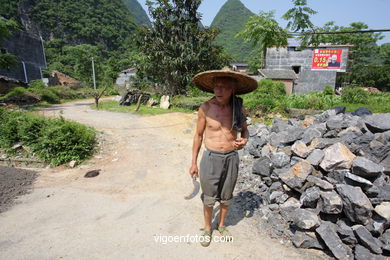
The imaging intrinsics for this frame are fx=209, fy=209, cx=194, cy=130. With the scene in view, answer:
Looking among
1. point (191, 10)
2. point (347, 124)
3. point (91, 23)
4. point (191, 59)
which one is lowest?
point (347, 124)

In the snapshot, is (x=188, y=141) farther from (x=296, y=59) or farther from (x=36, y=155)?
(x=296, y=59)

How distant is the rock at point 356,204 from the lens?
2.53 metres

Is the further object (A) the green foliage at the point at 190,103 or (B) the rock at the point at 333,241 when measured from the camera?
(A) the green foliage at the point at 190,103

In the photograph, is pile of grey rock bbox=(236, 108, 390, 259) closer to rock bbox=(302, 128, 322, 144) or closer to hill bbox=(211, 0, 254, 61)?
rock bbox=(302, 128, 322, 144)

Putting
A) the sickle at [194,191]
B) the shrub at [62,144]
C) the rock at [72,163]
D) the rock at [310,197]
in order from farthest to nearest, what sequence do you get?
the shrub at [62,144] < the rock at [72,163] < the sickle at [194,191] < the rock at [310,197]

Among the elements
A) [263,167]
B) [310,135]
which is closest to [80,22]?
[263,167]

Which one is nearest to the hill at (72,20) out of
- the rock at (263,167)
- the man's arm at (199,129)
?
the rock at (263,167)

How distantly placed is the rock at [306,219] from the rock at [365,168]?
878 mm

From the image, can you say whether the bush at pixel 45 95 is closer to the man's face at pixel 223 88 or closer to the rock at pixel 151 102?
the rock at pixel 151 102

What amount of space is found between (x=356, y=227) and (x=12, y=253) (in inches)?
166

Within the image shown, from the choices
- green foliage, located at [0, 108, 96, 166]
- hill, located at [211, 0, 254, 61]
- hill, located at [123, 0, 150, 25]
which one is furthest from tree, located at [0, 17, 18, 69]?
hill, located at [123, 0, 150, 25]

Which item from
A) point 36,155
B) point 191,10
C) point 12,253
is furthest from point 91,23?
point 12,253

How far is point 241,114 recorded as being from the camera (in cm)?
253

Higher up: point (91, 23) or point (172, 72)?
point (91, 23)
